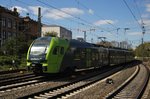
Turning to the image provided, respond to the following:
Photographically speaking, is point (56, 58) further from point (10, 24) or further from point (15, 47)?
point (10, 24)

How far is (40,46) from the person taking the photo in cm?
2453

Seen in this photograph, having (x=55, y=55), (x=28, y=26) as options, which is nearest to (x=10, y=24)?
(x=28, y=26)

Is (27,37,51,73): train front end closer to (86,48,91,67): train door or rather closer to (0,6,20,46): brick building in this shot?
(86,48,91,67): train door

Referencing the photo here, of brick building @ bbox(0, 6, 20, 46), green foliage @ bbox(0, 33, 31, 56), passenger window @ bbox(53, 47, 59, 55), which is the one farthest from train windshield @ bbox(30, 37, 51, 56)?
brick building @ bbox(0, 6, 20, 46)

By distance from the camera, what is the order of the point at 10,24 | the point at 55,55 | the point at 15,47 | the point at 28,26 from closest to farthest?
the point at 55,55 < the point at 15,47 < the point at 10,24 < the point at 28,26

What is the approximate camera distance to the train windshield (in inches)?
950

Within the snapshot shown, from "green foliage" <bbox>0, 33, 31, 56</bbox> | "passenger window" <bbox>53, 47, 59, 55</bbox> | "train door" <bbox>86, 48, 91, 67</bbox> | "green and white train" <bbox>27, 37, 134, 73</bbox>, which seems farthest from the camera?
"green foliage" <bbox>0, 33, 31, 56</bbox>

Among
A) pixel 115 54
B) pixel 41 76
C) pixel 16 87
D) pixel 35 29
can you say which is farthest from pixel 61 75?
pixel 35 29

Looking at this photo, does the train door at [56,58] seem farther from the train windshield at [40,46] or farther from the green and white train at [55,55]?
the train windshield at [40,46]

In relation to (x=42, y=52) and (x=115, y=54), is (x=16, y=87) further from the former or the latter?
(x=115, y=54)

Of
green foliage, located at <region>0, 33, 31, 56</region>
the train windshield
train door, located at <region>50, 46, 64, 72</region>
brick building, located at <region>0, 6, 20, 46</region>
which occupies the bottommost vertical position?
train door, located at <region>50, 46, 64, 72</region>

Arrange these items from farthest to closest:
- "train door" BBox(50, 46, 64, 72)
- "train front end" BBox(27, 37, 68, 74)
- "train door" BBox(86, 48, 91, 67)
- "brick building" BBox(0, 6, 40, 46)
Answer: "brick building" BBox(0, 6, 40, 46)
"train door" BBox(86, 48, 91, 67)
"train door" BBox(50, 46, 64, 72)
"train front end" BBox(27, 37, 68, 74)

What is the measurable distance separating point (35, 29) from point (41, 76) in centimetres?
7671

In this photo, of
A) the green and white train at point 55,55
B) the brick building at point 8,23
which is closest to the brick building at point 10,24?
the brick building at point 8,23
